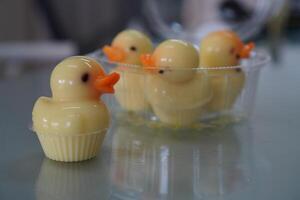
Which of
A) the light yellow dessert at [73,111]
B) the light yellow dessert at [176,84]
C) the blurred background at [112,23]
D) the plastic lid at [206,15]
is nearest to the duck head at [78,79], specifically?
the light yellow dessert at [73,111]

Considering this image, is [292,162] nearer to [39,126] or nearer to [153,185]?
[153,185]

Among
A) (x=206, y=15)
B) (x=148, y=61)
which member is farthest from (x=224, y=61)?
(x=206, y=15)

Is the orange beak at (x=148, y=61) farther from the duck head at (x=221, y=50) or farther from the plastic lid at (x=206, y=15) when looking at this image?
the plastic lid at (x=206, y=15)

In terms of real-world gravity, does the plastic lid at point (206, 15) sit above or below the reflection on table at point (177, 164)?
above

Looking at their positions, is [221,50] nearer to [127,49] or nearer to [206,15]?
[127,49]

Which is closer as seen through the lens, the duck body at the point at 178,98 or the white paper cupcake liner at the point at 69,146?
the white paper cupcake liner at the point at 69,146

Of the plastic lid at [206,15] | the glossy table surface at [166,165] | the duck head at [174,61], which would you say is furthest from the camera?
the plastic lid at [206,15]

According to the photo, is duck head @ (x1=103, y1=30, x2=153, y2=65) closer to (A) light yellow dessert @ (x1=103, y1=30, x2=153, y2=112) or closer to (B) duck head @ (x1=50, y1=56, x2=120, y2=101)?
(A) light yellow dessert @ (x1=103, y1=30, x2=153, y2=112)
